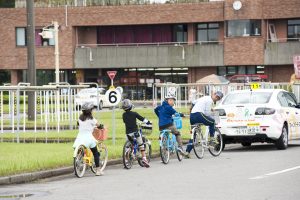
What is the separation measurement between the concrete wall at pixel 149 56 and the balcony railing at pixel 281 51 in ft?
13.0

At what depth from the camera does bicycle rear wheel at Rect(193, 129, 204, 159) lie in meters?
21.2

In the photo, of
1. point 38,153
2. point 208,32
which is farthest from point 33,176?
point 208,32

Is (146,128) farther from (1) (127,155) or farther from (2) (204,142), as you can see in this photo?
(2) (204,142)

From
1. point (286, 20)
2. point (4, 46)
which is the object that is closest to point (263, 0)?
point (286, 20)

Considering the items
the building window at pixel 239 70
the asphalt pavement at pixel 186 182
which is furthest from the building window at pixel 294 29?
the asphalt pavement at pixel 186 182

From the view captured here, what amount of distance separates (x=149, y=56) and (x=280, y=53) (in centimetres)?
1104

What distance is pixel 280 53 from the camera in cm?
6912

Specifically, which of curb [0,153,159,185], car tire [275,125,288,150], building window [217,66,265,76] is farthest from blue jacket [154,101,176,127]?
building window [217,66,265,76]

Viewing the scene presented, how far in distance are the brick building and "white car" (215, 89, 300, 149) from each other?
45.6 metres

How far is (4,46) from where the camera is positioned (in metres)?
75.4

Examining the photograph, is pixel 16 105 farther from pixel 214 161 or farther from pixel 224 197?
pixel 224 197

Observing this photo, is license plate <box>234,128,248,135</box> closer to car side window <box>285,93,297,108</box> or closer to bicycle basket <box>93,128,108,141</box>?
car side window <box>285,93,297,108</box>

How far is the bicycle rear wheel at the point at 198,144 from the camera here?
21206 millimetres

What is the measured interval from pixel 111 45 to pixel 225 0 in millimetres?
11030
